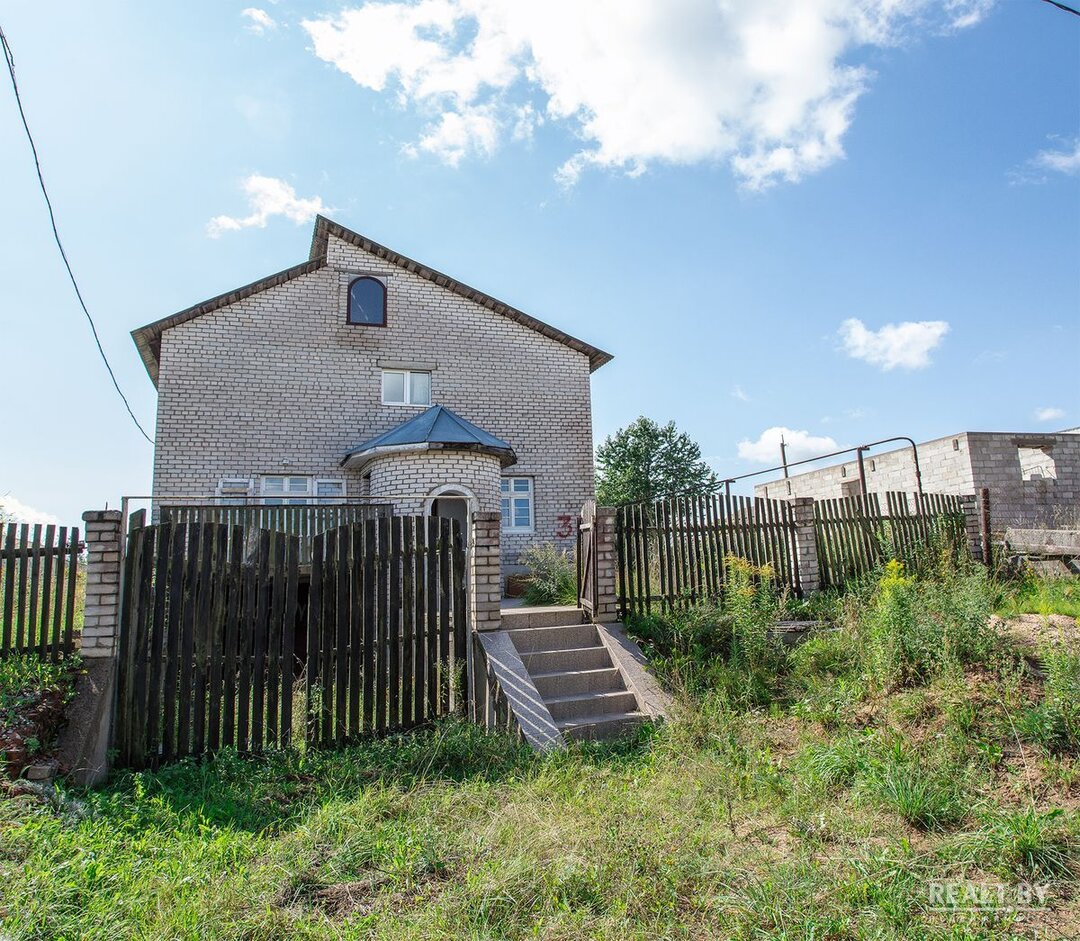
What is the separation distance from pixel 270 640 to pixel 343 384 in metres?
8.59

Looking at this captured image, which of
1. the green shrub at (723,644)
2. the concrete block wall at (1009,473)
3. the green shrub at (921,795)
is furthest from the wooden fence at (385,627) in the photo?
the concrete block wall at (1009,473)

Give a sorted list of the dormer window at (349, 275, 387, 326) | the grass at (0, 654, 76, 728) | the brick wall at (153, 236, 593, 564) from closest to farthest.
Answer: the grass at (0, 654, 76, 728), the brick wall at (153, 236, 593, 564), the dormer window at (349, 275, 387, 326)

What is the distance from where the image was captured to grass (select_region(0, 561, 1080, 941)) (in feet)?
9.50

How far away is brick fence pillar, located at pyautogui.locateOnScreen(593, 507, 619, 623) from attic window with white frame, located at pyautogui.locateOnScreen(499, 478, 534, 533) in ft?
17.9

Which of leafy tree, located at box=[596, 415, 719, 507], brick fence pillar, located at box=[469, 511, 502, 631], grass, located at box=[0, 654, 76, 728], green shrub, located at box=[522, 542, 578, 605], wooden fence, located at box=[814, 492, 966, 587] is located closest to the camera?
grass, located at box=[0, 654, 76, 728]

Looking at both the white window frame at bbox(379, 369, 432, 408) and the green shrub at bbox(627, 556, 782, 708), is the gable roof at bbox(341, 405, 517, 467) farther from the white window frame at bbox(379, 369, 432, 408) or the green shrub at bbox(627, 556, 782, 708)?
the green shrub at bbox(627, 556, 782, 708)

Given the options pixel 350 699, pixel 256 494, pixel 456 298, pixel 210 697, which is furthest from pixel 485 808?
pixel 456 298

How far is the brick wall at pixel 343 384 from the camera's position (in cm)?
1245

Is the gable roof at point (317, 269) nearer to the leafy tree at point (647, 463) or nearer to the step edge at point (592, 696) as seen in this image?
the step edge at point (592, 696)

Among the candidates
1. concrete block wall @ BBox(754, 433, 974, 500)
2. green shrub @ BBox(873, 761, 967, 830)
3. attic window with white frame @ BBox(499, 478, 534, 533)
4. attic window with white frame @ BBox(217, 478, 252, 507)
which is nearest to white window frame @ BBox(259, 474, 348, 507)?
attic window with white frame @ BBox(217, 478, 252, 507)

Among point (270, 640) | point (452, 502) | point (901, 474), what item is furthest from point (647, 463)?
point (270, 640)

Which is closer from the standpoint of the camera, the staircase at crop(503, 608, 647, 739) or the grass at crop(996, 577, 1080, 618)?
the staircase at crop(503, 608, 647, 739)

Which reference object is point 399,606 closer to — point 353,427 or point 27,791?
point 27,791

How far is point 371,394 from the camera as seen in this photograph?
13.5m
